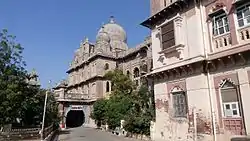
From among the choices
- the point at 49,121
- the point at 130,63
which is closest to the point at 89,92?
the point at 130,63

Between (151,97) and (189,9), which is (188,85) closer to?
(189,9)

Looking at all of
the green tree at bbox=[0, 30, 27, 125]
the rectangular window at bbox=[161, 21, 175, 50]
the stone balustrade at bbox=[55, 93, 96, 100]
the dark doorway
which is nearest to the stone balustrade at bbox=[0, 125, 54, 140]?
the green tree at bbox=[0, 30, 27, 125]

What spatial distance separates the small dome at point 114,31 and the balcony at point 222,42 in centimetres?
2970

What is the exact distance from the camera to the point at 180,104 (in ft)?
45.4

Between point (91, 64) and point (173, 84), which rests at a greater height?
point (91, 64)

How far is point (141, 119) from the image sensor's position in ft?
57.4

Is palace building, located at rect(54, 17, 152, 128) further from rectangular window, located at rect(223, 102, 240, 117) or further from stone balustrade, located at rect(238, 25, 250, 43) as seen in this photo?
rectangular window, located at rect(223, 102, 240, 117)

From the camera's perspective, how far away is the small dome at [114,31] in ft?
136

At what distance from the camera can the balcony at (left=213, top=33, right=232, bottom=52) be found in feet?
38.4

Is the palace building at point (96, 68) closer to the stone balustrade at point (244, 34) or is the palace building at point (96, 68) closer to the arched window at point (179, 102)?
the arched window at point (179, 102)

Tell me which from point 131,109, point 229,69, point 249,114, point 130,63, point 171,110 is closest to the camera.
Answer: point 249,114

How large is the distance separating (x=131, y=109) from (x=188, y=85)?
29.0 ft

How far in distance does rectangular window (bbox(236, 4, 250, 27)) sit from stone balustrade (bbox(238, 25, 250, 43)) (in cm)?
24

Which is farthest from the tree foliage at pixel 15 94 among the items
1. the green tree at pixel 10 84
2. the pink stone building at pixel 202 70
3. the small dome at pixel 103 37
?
the small dome at pixel 103 37
